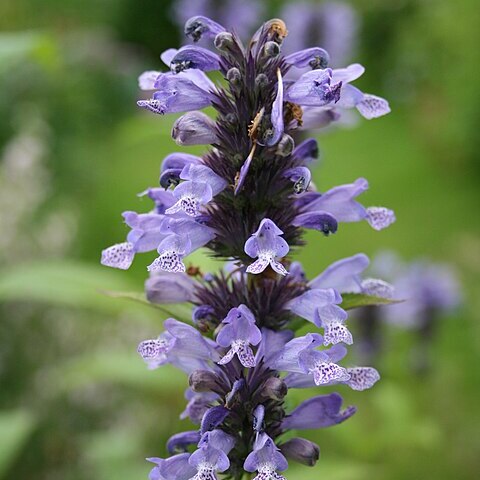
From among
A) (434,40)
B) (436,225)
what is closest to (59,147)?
(436,225)

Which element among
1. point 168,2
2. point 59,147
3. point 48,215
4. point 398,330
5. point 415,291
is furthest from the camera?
point 168,2

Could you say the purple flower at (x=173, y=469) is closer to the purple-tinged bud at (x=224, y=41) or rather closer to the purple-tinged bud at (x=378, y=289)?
the purple-tinged bud at (x=378, y=289)

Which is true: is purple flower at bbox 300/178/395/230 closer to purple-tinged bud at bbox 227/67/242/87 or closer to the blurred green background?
purple-tinged bud at bbox 227/67/242/87

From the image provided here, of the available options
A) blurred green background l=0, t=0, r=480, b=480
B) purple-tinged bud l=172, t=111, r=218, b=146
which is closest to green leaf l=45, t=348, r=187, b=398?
blurred green background l=0, t=0, r=480, b=480

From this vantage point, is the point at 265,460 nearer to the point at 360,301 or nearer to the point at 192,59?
the point at 360,301

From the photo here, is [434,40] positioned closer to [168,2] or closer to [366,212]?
[168,2]

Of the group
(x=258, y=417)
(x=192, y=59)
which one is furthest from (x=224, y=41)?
(x=258, y=417)
